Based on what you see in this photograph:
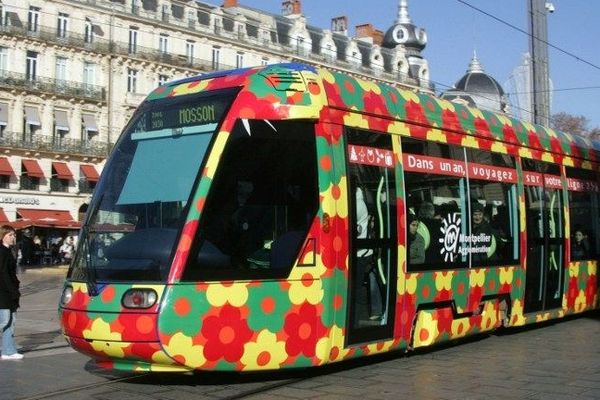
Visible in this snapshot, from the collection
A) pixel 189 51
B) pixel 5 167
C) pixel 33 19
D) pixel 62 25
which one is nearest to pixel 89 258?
pixel 5 167

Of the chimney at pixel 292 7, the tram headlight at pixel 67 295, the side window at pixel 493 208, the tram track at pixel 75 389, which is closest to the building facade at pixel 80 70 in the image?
the chimney at pixel 292 7

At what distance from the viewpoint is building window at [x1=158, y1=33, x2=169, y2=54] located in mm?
57656

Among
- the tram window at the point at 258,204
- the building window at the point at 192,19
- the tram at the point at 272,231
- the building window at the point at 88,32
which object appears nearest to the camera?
the tram at the point at 272,231

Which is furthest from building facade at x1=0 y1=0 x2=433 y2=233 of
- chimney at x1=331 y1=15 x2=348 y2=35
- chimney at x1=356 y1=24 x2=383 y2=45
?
chimney at x1=356 y1=24 x2=383 y2=45

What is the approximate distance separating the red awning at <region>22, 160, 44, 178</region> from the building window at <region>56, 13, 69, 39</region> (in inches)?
313

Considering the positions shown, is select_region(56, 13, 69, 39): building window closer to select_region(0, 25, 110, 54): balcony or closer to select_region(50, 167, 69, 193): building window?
select_region(0, 25, 110, 54): balcony

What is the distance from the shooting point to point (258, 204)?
760 cm

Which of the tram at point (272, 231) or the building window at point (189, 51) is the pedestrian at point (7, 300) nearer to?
the tram at point (272, 231)

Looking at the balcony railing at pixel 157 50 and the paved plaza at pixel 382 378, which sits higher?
the balcony railing at pixel 157 50

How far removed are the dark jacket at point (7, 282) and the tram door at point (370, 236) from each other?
168 inches

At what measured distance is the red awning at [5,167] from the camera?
161 feet

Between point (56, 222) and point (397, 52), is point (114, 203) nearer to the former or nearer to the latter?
point (56, 222)

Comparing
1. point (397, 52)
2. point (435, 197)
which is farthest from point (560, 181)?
point (397, 52)

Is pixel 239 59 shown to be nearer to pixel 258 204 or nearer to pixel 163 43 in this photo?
pixel 163 43
